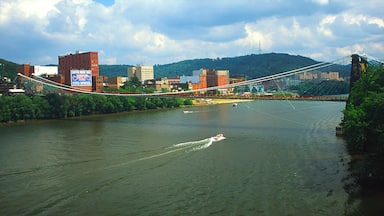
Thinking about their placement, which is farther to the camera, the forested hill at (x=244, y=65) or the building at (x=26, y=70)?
the forested hill at (x=244, y=65)

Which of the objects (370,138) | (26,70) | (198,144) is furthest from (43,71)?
(370,138)

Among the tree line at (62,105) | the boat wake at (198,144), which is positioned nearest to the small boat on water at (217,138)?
the boat wake at (198,144)

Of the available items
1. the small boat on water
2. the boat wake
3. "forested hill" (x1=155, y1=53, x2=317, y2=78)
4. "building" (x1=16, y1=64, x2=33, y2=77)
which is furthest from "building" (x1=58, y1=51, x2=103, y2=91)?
"forested hill" (x1=155, y1=53, x2=317, y2=78)

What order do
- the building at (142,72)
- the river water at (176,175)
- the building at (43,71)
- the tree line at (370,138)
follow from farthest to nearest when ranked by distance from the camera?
the building at (142,72) < the building at (43,71) < the tree line at (370,138) < the river water at (176,175)

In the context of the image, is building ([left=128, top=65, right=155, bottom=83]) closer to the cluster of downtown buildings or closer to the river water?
the cluster of downtown buildings

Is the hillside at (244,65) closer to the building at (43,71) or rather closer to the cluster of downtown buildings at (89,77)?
the cluster of downtown buildings at (89,77)

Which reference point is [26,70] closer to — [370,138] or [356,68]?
[356,68]

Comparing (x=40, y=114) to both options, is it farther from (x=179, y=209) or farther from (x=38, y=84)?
(x=179, y=209)

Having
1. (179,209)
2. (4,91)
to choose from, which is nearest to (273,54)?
(4,91)
